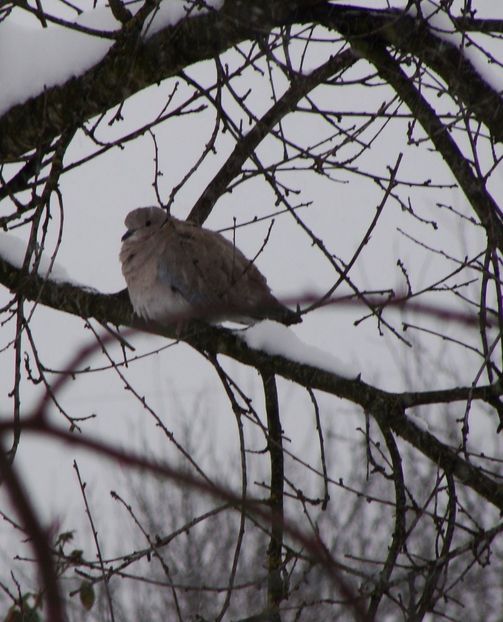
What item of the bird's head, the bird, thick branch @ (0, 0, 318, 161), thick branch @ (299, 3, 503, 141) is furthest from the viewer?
the bird's head

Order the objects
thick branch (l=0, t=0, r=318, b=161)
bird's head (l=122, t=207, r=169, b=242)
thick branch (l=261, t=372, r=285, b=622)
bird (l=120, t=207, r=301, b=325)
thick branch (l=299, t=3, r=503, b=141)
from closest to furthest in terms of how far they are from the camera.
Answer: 1. thick branch (l=0, t=0, r=318, b=161)
2. thick branch (l=299, t=3, r=503, b=141)
3. thick branch (l=261, t=372, r=285, b=622)
4. bird (l=120, t=207, r=301, b=325)
5. bird's head (l=122, t=207, r=169, b=242)

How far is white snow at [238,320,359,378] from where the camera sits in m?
3.15

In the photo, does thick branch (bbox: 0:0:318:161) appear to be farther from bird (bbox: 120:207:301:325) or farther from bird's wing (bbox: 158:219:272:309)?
bird's wing (bbox: 158:219:272:309)

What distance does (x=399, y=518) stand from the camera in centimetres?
291

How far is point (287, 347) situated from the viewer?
3248 millimetres

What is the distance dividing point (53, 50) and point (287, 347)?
136 centimetres

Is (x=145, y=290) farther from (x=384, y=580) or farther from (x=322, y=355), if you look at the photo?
(x=384, y=580)

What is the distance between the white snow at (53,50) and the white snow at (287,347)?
118 cm

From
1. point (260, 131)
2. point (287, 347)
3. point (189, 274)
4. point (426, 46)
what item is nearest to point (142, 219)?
point (189, 274)

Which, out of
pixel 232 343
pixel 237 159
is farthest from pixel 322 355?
pixel 237 159

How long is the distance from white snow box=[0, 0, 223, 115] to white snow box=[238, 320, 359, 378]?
1.18 m

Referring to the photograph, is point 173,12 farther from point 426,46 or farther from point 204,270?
point 204,270

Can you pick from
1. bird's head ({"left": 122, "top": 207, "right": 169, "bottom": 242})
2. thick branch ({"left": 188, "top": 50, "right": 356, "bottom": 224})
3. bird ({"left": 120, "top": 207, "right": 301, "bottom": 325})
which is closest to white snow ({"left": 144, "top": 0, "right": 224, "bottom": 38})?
thick branch ({"left": 188, "top": 50, "right": 356, "bottom": 224})

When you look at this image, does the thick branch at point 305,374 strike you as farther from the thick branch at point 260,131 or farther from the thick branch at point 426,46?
the thick branch at point 426,46
